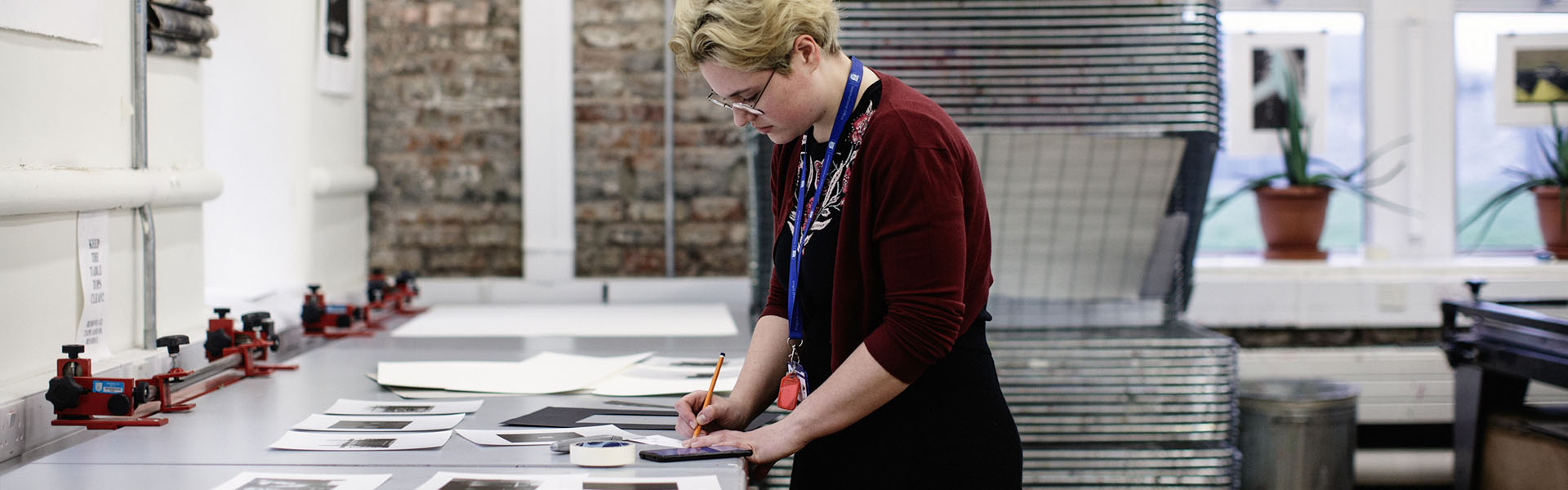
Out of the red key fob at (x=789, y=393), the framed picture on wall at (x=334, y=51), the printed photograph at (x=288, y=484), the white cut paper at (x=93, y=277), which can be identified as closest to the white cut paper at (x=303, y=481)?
the printed photograph at (x=288, y=484)

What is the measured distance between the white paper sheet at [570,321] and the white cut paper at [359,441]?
1096 mm

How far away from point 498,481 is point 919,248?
1.80ft

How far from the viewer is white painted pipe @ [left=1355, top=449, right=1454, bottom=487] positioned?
3.83m

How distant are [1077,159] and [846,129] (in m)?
1.39

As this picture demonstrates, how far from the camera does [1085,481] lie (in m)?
2.71

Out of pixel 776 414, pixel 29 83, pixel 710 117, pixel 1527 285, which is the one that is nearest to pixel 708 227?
pixel 710 117

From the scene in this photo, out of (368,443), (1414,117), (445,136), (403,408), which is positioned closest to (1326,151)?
(1414,117)

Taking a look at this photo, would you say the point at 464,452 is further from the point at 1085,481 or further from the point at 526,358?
the point at 1085,481

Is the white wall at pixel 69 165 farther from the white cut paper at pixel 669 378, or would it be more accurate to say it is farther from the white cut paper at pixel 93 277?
the white cut paper at pixel 669 378

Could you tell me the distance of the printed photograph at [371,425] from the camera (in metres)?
1.66

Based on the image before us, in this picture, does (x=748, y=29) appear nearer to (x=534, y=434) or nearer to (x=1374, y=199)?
(x=534, y=434)

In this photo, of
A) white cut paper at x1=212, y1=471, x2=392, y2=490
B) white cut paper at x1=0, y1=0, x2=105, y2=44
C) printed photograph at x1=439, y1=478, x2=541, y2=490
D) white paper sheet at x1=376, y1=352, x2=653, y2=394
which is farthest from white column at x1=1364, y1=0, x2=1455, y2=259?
white cut paper at x1=0, y1=0, x2=105, y2=44

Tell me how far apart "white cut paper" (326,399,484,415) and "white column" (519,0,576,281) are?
1.67m

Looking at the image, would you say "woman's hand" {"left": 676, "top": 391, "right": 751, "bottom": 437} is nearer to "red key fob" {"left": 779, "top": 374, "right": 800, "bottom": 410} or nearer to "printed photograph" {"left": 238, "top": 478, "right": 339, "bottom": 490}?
"red key fob" {"left": 779, "top": 374, "right": 800, "bottom": 410}
